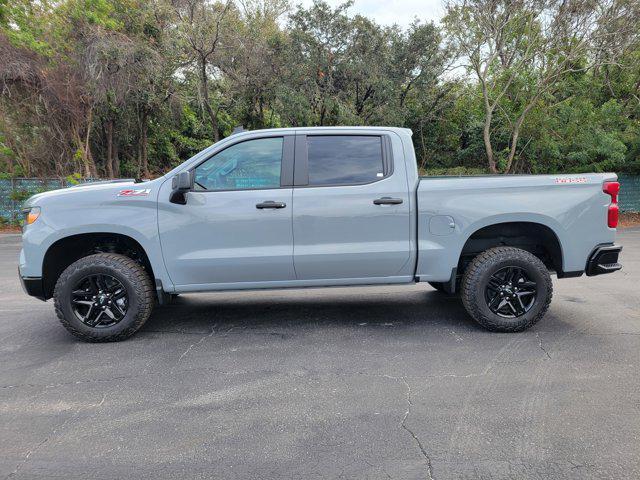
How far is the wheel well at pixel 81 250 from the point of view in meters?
4.67

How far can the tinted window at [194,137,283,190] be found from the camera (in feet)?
15.2

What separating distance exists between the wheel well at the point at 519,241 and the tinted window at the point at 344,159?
1301mm

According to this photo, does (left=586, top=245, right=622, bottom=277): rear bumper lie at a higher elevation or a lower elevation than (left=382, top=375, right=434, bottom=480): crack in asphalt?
higher

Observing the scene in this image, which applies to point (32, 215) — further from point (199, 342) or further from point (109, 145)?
point (109, 145)

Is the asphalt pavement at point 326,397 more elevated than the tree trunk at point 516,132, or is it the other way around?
the tree trunk at point 516,132

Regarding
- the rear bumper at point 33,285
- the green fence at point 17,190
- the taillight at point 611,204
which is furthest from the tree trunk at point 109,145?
the taillight at point 611,204

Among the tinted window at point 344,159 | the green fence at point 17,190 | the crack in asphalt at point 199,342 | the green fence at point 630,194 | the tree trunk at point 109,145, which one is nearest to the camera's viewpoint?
the crack in asphalt at point 199,342

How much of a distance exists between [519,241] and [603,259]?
31.4 inches

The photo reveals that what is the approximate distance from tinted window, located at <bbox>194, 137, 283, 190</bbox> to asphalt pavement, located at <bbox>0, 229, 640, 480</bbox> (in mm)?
1526

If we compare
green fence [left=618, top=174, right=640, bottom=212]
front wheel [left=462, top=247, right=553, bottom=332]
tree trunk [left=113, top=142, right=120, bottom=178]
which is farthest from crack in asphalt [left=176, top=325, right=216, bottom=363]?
green fence [left=618, top=174, right=640, bottom=212]

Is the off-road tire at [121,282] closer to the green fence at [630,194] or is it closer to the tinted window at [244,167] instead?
the tinted window at [244,167]

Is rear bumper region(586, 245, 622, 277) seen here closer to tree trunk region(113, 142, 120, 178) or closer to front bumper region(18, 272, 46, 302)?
front bumper region(18, 272, 46, 302)

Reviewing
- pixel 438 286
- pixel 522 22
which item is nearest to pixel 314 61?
pixel 522 22

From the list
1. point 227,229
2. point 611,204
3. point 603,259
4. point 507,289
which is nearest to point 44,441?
point 227,229
